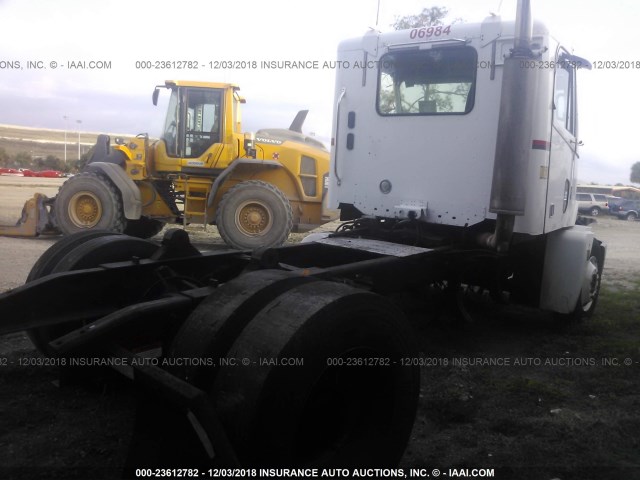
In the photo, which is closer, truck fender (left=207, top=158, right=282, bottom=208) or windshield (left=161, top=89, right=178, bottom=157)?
truck fender (left=207, top=158, right=282, bottom=208)

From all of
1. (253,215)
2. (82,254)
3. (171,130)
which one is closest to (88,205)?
(171,130)

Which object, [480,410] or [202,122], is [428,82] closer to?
[480,410]

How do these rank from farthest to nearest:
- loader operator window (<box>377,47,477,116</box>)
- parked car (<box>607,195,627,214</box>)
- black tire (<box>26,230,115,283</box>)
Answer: parked car (<box>607,195,627,214</box>) < loader operator window (<box>377,47,477,116</box>) < black tire (<box>26,230,115,283</box>)

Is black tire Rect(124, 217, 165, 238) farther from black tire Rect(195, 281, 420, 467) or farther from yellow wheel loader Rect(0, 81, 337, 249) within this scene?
black tire Rect(195, 281, 420, 467)

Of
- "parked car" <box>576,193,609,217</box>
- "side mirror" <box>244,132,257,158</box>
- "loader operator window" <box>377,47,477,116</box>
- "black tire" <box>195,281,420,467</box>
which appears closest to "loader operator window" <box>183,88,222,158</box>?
"side mirror" <box>244,132,257,158</box>

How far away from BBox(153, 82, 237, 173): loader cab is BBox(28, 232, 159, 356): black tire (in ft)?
22.2

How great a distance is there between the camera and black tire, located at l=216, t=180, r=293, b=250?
33.9ft

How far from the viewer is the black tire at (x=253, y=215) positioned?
33.9ft

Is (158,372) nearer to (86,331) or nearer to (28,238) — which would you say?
(86,331)

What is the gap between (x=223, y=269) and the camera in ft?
12.6

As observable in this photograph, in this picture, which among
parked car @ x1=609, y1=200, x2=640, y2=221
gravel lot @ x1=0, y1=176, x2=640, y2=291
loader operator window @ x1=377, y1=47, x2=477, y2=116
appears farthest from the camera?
parked car @ x1=609, y1=200, x2=640, y2=221

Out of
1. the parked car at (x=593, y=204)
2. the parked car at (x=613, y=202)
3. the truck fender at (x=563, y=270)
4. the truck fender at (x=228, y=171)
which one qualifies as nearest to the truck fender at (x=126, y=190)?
the truck fender at (x=228, y=171)

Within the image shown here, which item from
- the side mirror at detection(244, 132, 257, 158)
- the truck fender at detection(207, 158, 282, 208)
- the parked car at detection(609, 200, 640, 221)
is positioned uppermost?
the side mirror at detection(244, 132, 257, 158)

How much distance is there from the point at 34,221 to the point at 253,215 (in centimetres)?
443
